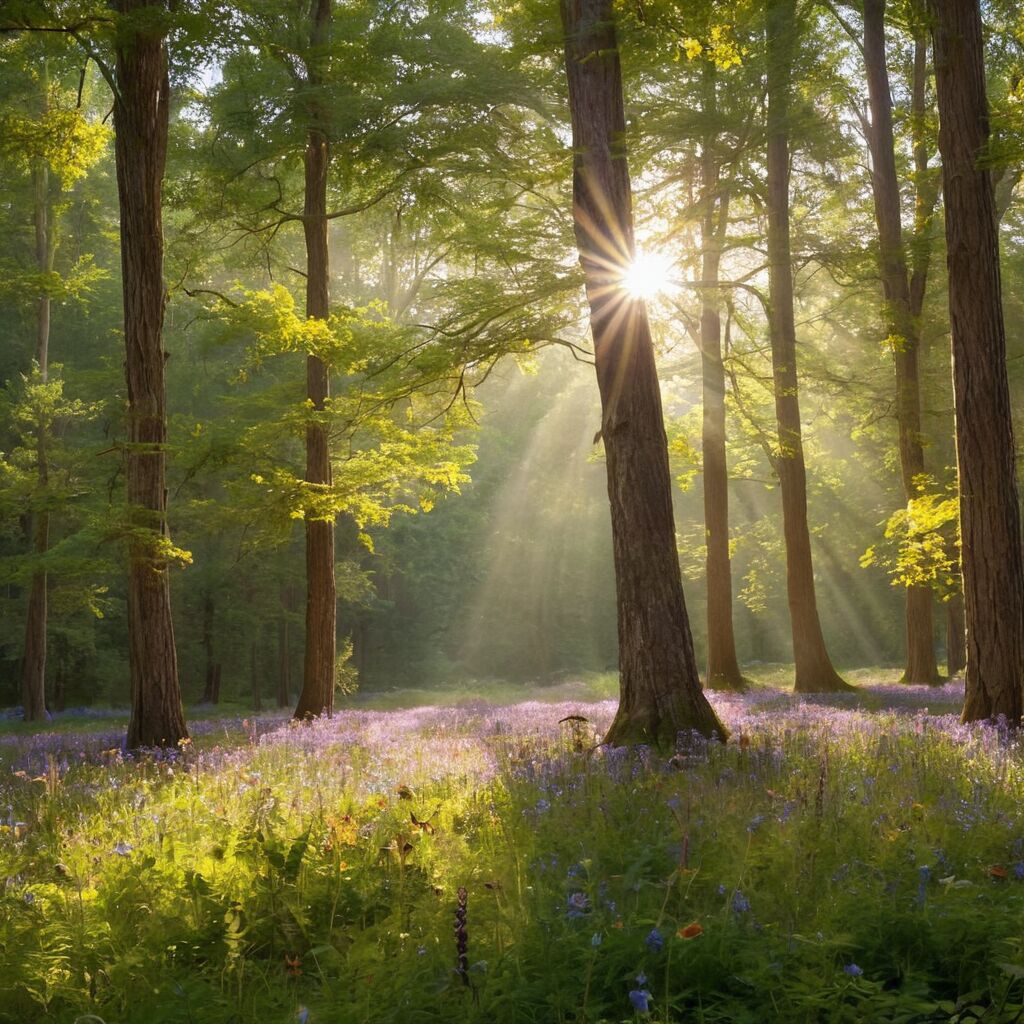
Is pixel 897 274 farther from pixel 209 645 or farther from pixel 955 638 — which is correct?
pixel 209 645

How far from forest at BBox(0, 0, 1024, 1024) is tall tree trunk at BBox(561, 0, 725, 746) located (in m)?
0.04

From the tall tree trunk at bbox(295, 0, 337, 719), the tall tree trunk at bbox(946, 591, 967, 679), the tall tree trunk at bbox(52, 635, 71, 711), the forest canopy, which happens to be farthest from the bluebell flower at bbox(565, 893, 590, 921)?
the tall tree trunk at bbox(52, 635, 71, 711)

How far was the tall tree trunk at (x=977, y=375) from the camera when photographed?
31.8ft

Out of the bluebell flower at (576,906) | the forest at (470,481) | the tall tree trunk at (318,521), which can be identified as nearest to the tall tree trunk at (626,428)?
the forest at (470,481)

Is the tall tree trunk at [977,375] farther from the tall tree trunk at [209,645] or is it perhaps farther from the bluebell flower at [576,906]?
the tall tree trunk at [209,645]

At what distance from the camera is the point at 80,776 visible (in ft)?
26.6

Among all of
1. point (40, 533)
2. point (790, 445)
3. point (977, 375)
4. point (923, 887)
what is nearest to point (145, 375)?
point (977, 375)

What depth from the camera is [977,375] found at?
988 cm

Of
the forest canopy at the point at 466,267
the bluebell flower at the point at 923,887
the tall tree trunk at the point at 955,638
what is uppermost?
the forest canopy at the point at 466,267

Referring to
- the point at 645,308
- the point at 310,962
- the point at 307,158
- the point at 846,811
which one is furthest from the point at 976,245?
the point at 307,158

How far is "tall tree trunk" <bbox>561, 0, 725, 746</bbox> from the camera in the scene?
8867mm

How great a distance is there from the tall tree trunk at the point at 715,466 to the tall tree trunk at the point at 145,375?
1068cm

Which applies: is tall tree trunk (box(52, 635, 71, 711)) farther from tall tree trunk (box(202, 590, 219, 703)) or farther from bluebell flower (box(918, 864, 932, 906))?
bluebell flower (box(918, 864, 932, 906))

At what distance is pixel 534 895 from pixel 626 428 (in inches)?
242
